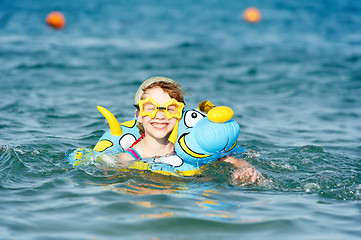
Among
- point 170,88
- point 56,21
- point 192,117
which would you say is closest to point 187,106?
point 192,117

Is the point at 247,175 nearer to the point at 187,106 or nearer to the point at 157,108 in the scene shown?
the point at 157,108

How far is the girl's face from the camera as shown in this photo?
5430 millimetres

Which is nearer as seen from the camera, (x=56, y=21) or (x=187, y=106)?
(x=187, y=106)

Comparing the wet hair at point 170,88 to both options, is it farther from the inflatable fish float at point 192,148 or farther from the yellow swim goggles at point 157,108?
the inflatable fish float at point 192,148

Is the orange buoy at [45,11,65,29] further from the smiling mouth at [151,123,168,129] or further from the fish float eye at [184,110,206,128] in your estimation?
the smiling mouth at [151,123,168,129]

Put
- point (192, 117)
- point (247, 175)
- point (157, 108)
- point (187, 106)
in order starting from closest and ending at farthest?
point (247, 175) < point (157, 108) < point (192, 117) < point (187, 106)

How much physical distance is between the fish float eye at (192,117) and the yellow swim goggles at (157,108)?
0.18 metres

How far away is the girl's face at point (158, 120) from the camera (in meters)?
5.43

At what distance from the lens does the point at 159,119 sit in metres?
5.45

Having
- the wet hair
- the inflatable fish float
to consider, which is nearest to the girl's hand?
the inflatable fish float

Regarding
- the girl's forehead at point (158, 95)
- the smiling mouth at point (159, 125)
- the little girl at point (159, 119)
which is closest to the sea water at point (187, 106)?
the little girl at point (159, 119)

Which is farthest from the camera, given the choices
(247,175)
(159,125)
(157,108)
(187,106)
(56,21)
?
(56,21)

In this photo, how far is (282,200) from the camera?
4.87 meters

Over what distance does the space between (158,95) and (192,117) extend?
514 mm
